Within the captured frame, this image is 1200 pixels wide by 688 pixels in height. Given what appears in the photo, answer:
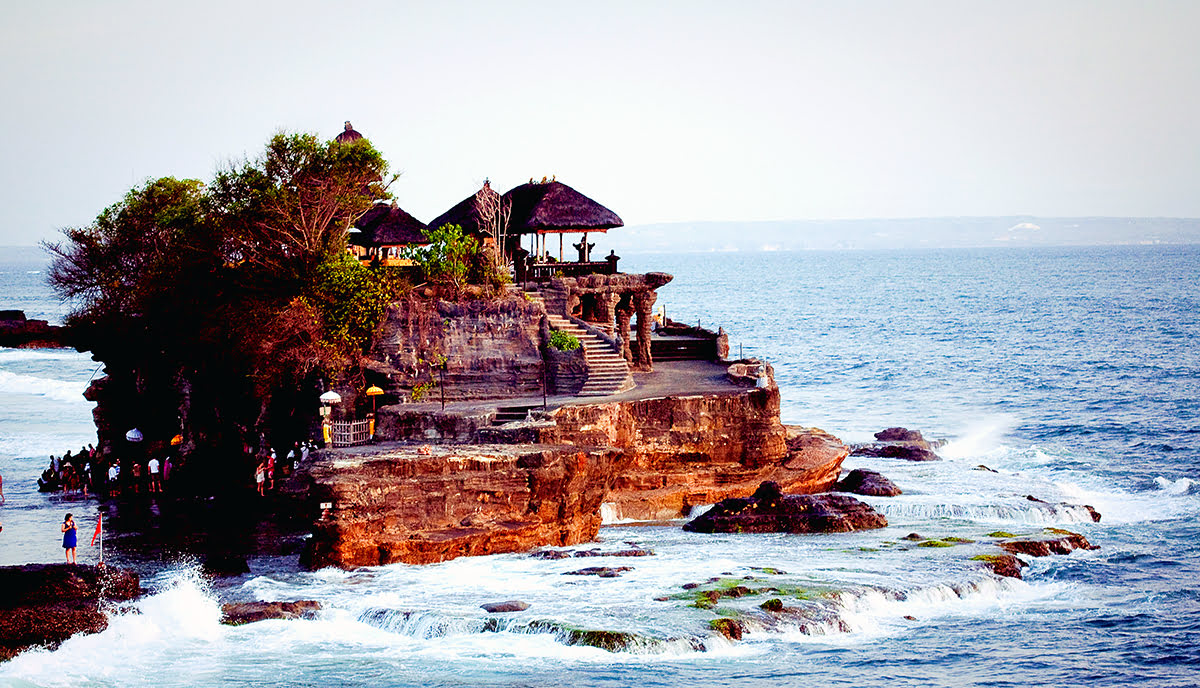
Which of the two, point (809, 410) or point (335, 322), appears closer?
point (335, 322)

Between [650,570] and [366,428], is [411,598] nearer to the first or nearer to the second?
[650,570]

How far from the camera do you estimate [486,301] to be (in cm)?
4556

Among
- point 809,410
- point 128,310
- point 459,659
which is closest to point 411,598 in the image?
point 459,659

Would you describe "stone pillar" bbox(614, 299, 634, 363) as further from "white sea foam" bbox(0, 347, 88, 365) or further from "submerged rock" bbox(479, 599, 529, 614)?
"white sea foam" bbox(0, 347, 88, 365)

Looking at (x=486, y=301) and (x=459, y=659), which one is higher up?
(x=486, y=301)

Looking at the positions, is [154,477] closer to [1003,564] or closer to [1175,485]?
[1003,564]

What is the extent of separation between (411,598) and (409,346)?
1366 cm

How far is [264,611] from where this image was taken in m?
31.0

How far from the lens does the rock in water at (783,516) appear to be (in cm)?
3984

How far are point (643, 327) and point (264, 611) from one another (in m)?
23.0

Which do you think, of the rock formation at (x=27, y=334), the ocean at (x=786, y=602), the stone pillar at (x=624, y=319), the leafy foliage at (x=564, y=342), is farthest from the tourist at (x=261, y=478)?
the rock formation at (x=27, y=334)

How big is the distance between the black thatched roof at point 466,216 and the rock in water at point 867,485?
54.6ft

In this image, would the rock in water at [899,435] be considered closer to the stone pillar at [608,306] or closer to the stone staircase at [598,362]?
the stone pillar at [608,306]

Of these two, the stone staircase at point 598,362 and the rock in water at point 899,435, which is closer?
the stone staircase at point 598,362
